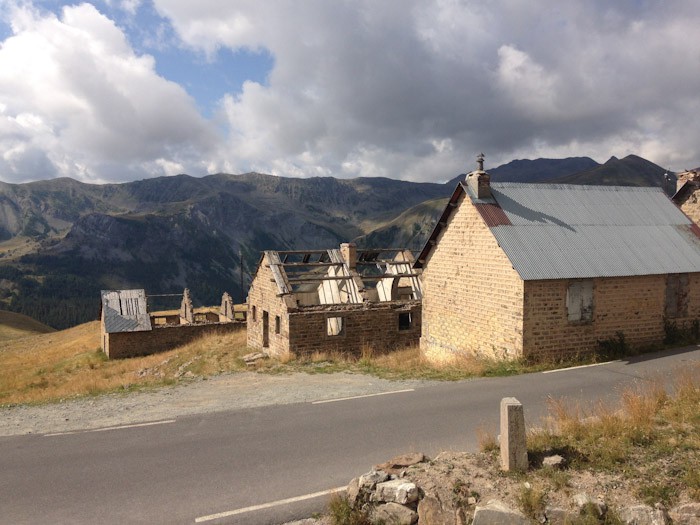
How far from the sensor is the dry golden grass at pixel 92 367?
18719mm

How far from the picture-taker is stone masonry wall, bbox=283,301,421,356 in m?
23.0

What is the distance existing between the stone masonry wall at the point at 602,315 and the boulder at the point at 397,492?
10277mm

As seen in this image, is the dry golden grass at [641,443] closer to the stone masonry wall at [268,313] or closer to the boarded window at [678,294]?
the boarded window at [678,294]

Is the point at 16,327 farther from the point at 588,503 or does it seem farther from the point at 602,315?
the point at 588,503

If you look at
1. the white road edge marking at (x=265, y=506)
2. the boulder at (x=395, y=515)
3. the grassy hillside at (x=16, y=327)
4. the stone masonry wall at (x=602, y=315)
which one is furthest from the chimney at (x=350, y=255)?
the grassy hillside at (x=16, y=327)

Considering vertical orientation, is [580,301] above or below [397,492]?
above

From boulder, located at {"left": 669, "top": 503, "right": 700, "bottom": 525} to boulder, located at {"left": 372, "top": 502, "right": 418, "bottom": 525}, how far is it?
10.5 ft

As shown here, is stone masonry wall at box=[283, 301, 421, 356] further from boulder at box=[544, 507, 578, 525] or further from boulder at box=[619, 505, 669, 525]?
boulder at box=[619, 505, 669, 525]

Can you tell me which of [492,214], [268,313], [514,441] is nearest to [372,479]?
[514,441]

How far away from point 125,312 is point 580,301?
33790 mm

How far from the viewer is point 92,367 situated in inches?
1267

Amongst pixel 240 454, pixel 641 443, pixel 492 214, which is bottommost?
pixel 240 454

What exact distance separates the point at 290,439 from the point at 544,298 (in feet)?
32.9

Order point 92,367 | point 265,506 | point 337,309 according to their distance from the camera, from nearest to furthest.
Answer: point 265,506 → point 337,309 → point 92,367
